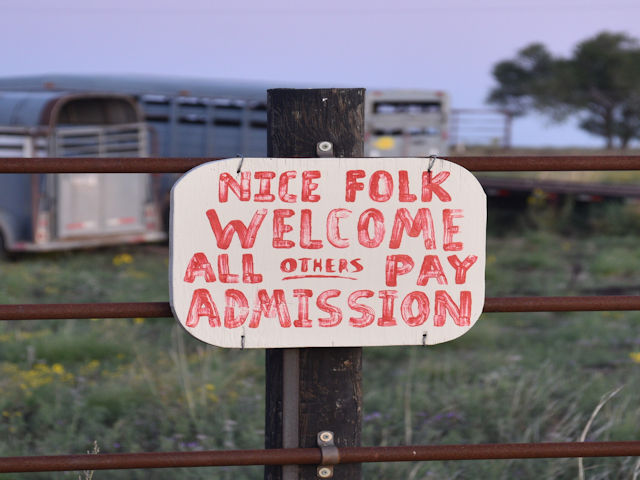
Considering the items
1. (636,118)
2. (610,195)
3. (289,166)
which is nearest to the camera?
(289,166)

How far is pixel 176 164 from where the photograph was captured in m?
2.10

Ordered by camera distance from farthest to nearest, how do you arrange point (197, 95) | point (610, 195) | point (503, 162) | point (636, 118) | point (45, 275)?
point (636, 118) → point (610, 195) → point (197, 95) → point (45, 275) → point (503, 162)

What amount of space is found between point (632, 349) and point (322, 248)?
4.33m

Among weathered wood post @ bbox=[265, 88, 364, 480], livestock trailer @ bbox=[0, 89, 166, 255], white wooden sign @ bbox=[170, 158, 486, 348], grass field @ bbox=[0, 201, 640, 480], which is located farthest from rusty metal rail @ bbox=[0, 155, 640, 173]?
livestock trailer @ bbox=[0, 89, 166, 255]

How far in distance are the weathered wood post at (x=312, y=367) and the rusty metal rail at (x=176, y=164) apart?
21 centimetres

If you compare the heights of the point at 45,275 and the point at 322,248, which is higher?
the point at 322,248

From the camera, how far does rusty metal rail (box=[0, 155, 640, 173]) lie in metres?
2.10

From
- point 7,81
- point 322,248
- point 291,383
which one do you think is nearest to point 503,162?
point 322,248

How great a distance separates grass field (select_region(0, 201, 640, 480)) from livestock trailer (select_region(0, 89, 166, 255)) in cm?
240

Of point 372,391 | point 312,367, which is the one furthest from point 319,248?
point 372,391

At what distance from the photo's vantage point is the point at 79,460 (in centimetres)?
211

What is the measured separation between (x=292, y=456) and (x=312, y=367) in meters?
0.22

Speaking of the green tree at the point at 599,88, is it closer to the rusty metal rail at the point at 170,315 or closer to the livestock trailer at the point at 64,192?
the livestock trailer at the point at 64,192

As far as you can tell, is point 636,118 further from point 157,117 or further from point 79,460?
point 79,460
